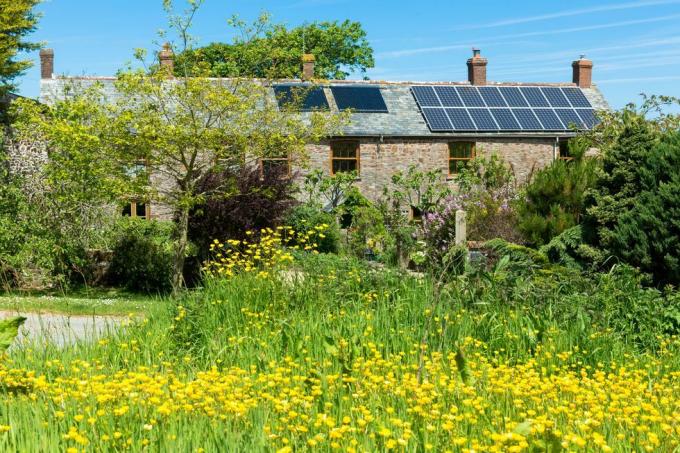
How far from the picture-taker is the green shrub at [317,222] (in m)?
24.8

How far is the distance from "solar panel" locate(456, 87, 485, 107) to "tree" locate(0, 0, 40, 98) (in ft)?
55.1

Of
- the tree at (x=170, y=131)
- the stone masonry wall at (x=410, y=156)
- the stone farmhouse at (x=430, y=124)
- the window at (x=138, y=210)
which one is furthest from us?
the stone farmhouse at (x=430, y=124)

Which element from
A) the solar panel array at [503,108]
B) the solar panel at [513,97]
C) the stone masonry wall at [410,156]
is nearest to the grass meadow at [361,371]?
the stone masonry wall at [410,156]

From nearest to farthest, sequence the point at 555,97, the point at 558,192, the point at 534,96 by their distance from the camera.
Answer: the point at 558,192 → the point at 534,96 → the point at 555,97

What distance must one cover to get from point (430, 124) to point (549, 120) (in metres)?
5.28

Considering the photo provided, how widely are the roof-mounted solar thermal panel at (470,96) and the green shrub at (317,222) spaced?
383 inches

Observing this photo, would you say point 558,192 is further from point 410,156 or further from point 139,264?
point 410,156

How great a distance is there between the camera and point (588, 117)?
108 ft

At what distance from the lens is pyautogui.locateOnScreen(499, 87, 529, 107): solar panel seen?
33406mm

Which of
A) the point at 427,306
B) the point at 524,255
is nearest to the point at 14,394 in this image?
the point at 427,306

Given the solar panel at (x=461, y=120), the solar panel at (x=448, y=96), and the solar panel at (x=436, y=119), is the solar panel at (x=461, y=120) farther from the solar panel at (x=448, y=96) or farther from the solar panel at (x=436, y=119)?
the solar panel at (x=448, y=96)

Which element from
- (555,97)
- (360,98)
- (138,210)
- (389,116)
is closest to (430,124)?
Answer: (389,116)

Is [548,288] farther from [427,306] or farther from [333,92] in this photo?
[333,92]

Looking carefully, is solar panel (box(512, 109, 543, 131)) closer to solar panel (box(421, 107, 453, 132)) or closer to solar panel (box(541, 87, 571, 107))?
solar panel (box(541, 87, 571, 107))
